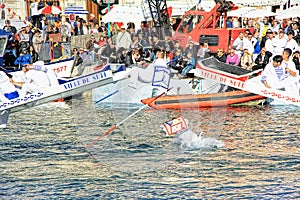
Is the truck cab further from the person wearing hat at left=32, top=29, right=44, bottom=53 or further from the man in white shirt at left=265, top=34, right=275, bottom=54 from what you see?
the person wearing hat at left=32, top=29, right=44, bottom=53

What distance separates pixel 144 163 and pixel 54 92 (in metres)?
4.00

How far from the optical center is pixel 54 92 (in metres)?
15.6

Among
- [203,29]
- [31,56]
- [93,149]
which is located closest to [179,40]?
[93,149]

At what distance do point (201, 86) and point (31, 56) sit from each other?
10.5 metres

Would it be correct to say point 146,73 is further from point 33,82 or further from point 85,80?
point 33,82

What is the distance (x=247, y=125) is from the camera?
16.5 metres

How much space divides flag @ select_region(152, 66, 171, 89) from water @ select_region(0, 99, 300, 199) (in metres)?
0.63

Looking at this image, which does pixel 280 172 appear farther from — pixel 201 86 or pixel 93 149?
pixel 201 86

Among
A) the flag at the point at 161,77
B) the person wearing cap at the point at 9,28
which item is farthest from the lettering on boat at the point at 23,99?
the person wearing cap at the point at 9,28

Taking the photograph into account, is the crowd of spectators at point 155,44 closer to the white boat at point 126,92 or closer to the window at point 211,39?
the white boat at point 126,92

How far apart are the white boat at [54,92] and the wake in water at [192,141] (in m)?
2.37

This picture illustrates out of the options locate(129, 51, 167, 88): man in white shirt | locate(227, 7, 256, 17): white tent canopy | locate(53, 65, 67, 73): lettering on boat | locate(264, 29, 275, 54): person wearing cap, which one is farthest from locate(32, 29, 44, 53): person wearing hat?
locate(129, 51, 167, 88): man in white shirt

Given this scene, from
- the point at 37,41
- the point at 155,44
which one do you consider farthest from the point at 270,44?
the point at 155,44

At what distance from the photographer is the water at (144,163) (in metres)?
10.8
